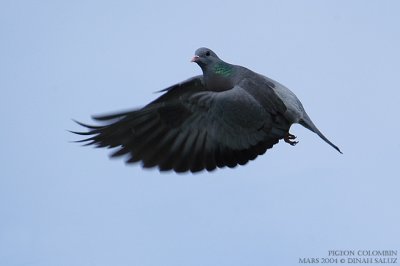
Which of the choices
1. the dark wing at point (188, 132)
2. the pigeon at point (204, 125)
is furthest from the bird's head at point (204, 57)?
the dark wing at point (188, 132)

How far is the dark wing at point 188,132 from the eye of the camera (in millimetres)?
12773

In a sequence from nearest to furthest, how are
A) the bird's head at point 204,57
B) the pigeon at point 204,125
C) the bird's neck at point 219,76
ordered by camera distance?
the pigeon at point 204,125 < the bird's neck at point 219,76 < the bird's head at point 204,57

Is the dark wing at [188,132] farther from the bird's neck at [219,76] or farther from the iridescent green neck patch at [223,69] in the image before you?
the iridescent green neck patch at [223,69]

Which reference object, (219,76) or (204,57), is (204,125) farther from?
(204,57)

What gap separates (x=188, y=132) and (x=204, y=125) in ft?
0.88

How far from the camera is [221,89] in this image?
42.5 feet

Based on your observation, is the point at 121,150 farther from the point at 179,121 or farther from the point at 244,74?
the point at 244,74

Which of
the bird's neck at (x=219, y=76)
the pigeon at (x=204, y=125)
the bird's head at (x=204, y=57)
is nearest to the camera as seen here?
the pigeon at (x=204, y=125)

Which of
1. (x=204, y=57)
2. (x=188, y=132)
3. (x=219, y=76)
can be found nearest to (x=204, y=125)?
(x=188, y=132)

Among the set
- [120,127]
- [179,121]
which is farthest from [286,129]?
[120,127]

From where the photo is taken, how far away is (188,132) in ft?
43.5

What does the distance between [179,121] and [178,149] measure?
41 cm

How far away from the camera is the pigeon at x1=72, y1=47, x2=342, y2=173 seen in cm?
1274

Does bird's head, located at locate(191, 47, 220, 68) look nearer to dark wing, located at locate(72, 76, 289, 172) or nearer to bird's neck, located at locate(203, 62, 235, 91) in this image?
bird's neck, located at locate(203, 62, 235, 91)
